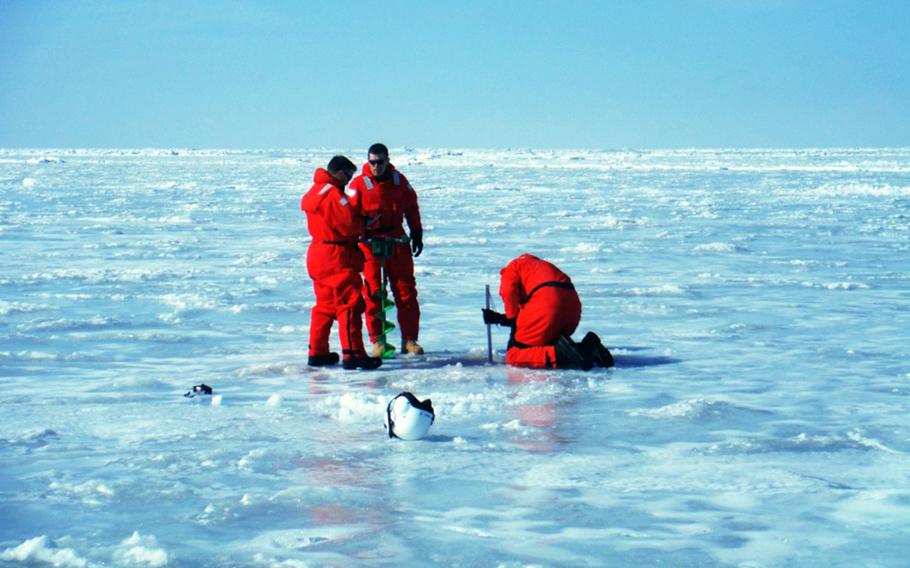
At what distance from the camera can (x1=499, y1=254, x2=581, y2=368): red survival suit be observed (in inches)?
284

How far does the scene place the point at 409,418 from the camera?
5.22 metres

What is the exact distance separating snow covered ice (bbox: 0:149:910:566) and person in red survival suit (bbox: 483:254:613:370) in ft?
0.71

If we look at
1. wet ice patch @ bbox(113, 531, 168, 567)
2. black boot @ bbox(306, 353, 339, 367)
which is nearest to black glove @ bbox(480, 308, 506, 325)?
black boot @ bbox(306, 353, 339, 367)

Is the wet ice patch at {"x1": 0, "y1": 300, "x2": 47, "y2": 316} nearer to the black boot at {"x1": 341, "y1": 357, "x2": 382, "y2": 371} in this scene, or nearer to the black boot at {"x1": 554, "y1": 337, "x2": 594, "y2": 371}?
the black boot at {"x1": 341, "y1": 357, "x2": 382, "y2": 371}

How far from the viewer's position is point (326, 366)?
742 cm

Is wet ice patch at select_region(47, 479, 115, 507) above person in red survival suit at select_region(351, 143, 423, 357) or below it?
below

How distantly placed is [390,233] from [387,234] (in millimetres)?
24

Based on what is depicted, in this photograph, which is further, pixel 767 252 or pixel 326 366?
pixel 767 252

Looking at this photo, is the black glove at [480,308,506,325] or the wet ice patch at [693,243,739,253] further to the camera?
the wet ice patch at [693,243,739,253]

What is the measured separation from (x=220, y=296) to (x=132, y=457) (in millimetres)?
5862

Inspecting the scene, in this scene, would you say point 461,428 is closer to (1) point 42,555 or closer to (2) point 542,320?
(2) point 542,320

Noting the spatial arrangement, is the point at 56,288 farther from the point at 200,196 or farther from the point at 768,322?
the point at 200,196

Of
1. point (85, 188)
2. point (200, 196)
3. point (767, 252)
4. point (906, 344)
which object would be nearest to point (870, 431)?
point (906, 344)

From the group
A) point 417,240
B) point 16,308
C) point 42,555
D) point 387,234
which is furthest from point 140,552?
point 16,308
